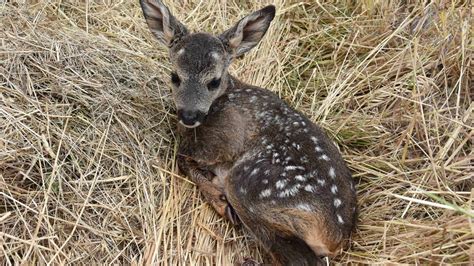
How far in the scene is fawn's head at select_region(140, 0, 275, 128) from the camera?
12.7 feet

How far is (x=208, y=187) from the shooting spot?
4.00 meters

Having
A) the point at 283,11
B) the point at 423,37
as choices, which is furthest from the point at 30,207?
the point at 423,37

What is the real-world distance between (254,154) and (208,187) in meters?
0.38

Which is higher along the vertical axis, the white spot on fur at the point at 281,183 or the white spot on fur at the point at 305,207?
the white spot on fur at the point at 305,207

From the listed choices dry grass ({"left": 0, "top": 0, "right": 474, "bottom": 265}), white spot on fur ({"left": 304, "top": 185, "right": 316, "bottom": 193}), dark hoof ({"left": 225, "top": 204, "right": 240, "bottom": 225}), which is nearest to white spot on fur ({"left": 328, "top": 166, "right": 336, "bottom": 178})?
white spot on fur ({"left": 304, "top": 185, "right": 316, "bottom": 193})

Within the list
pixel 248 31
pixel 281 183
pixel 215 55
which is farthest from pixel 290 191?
pixel 248 31

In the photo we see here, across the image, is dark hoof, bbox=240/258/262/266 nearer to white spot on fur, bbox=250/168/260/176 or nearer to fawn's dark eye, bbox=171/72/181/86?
white spot on fur, bbox=250/168/260/176

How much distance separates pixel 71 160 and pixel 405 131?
6.99ft

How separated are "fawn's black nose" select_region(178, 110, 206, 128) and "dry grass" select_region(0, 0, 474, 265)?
359 millimetres

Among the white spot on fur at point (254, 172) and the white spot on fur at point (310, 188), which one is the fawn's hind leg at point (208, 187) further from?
the white spot on fur at point (310, 188)

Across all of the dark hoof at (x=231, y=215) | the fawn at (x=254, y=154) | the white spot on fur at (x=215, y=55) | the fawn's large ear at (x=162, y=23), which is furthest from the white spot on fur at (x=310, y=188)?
the fawn's large ear at (x=162, y=23)

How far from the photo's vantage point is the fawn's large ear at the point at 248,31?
13.4 ft

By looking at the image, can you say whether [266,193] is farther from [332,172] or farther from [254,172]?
[332,172]

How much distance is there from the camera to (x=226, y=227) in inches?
152
